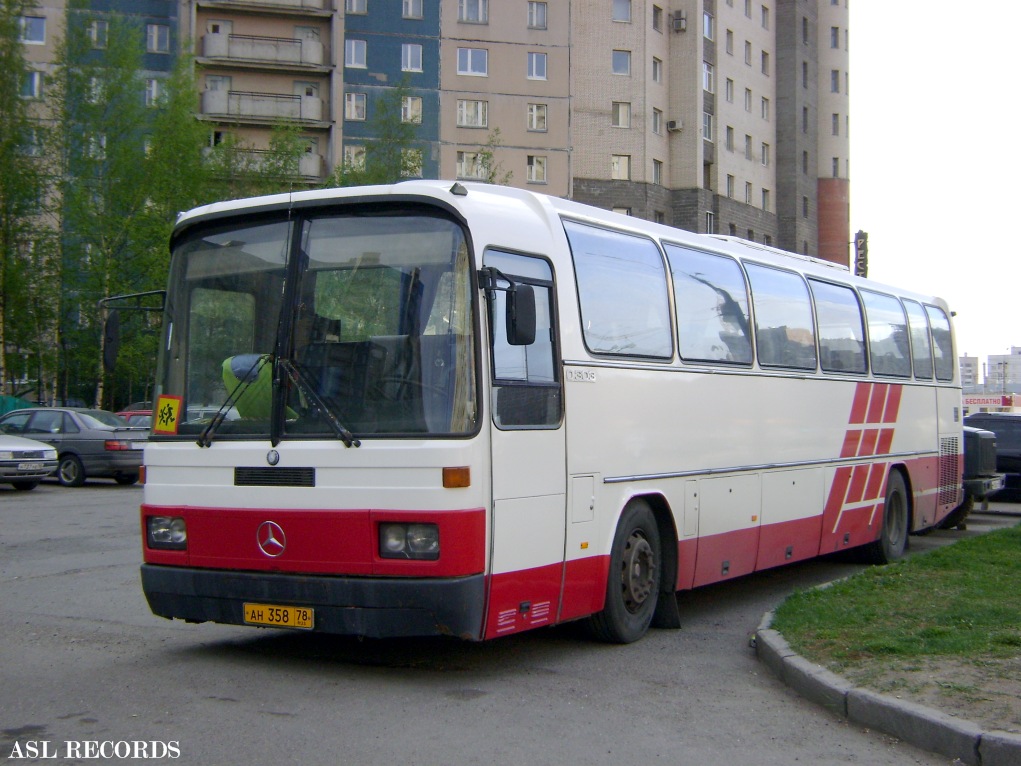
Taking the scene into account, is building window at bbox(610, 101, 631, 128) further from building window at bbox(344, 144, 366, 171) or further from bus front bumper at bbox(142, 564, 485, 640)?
bus front bumper at bbox(142, 564, 485, 640)

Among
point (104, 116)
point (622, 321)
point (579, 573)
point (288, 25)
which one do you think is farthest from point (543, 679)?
point (288, 25)

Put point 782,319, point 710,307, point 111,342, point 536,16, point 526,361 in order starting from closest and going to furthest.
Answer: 1. point 526,361
2. point 111,342
3. point 710,307
4. point 782,319
5. point 536,16

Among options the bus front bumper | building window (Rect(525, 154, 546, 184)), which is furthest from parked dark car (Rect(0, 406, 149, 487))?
building window (Rect(525, 154, 546, 184))

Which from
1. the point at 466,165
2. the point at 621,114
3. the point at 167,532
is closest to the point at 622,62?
the point at 621,114

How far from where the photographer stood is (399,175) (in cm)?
5184

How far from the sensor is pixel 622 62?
6494 cm

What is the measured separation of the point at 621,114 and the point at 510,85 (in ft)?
19.9

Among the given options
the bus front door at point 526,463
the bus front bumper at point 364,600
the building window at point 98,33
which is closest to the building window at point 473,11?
the building window at point 98,33

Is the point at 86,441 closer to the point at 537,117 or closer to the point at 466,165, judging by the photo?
the point at 466,165

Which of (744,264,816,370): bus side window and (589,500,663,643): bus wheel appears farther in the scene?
(744,264,816,370): bus side window

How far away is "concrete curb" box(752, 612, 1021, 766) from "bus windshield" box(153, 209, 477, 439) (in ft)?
8.40

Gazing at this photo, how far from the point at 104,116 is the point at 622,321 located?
37725 millimetres

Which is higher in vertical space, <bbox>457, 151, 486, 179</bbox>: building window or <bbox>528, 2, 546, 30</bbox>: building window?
<bbox>528, 2, 546, 30</bbox>: building window

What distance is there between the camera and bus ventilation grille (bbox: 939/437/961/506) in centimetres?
1633
